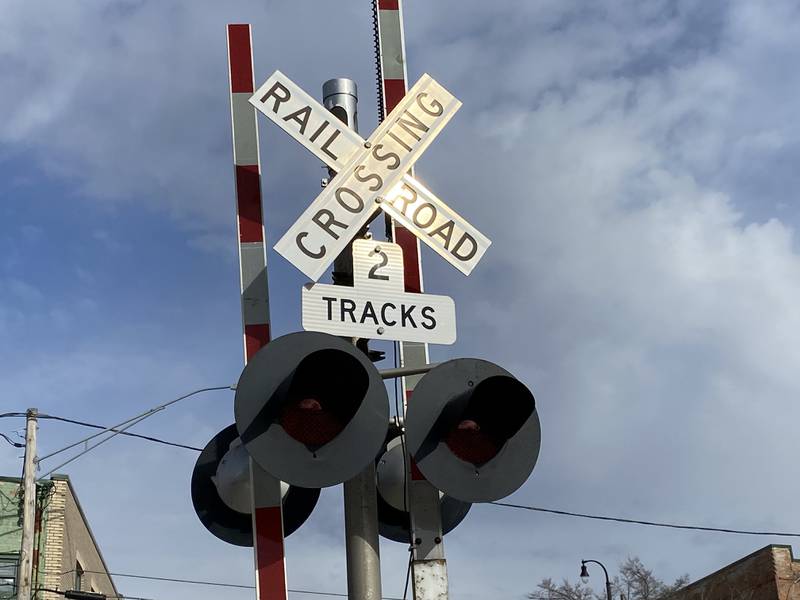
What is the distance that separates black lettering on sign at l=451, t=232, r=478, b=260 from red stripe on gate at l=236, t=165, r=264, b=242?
0.72 m

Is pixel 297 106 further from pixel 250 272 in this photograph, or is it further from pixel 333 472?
pixel 333 472

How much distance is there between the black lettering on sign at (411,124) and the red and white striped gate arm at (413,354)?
24 cm

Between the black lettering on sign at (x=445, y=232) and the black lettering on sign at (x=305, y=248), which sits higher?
the black lettering on sign at (x=445, y=232)

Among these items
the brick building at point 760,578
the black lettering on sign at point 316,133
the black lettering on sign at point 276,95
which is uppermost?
the brick building at point 760,578

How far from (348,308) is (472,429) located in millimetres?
622

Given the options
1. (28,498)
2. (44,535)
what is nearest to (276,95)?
(28,498)

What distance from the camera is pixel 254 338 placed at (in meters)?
4.05

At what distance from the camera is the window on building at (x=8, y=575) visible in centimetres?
2383

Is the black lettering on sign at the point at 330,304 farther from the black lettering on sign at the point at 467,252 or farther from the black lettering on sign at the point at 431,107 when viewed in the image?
the black lettering on sign at the point at 431,107

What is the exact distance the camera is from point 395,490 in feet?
13.2

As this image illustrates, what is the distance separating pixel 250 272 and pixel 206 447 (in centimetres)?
68

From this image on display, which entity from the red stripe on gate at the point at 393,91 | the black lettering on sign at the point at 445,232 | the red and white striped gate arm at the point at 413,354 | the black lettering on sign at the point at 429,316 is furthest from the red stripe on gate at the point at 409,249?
the red stripe on gate at the point at 393,91

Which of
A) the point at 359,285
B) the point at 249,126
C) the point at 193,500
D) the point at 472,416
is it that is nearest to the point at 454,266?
the point at 359,285

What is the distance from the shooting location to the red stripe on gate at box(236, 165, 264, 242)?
421 cm
